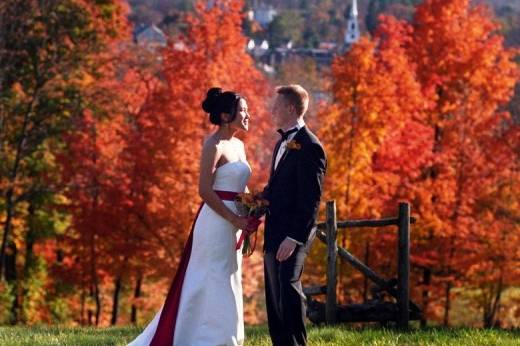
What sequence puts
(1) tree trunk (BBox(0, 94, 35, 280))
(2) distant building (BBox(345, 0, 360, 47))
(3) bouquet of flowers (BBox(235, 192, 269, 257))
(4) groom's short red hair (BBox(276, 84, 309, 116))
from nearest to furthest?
1. (4) groom's short red hair (BBox(276, 84, 309, 116))
2. (3) bouquet of flowers (BBox(235, 192, 269, 257))
3. (1) tree trunk (BBox(0, 94, 35, 280))
4. (2) distant building (BBox(345, 0, 360, 47))

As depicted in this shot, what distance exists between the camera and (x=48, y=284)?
2575cm

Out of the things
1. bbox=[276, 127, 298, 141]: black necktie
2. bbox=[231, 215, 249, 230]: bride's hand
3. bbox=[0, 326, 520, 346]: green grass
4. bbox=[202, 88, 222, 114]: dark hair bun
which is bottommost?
bbox=[0, 326, 520, 346]: green grass

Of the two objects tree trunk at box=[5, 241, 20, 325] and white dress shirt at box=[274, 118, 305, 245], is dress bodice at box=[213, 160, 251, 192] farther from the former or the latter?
tree trunk at box=[5, 241, 20, 325]

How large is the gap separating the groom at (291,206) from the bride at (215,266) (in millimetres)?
419

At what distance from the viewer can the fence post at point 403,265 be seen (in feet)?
33.3

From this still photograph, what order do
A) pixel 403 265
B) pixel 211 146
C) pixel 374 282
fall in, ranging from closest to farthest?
pixel 211 146 < pixel 403 265 < pixel 374 282

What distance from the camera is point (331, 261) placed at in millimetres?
10367

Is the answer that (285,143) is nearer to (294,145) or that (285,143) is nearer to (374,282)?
(294,145)

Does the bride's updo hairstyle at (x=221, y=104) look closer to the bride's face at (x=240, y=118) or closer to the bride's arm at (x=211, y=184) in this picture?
the bride's face at (x=240, y=118)

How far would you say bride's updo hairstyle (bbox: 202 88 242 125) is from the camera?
6.93 meters

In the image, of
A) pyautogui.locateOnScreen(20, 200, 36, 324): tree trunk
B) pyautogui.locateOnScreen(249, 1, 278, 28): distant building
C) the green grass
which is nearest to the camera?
the green grass

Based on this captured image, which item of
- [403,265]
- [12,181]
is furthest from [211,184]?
[12,181]

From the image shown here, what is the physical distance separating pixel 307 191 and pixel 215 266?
1.14 m

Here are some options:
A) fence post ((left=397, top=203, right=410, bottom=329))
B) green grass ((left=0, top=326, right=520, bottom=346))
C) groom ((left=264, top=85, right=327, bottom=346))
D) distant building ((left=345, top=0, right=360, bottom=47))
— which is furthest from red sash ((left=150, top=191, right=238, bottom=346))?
distant building ((left=345, top=0, right=360, bottom=47))
